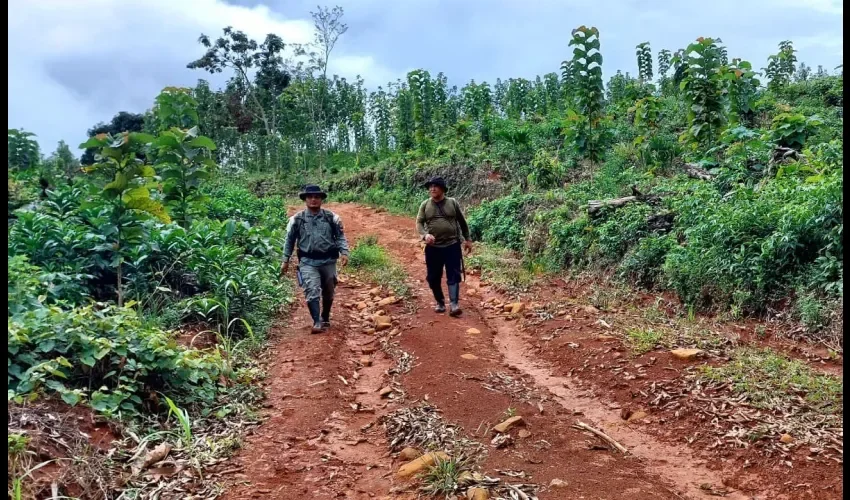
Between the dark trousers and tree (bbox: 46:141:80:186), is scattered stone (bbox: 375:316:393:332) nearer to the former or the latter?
the dark trousers

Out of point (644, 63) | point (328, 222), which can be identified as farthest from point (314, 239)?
point (644, 63)

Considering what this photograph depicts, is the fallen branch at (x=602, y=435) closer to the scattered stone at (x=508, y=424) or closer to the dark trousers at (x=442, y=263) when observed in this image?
the scattered stone at (x=508, y=424)

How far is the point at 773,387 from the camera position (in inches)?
171

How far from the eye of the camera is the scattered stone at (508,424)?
157 inches

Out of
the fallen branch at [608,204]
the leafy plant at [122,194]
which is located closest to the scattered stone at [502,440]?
the leafy plant at [122,194]

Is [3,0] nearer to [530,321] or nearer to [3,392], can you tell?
[3,392]

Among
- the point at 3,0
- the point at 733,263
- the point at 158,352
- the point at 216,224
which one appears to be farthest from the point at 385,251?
the point at 3,0

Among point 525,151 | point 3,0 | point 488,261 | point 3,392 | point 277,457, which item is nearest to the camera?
point 3,0

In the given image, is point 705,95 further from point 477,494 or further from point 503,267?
point 477,494

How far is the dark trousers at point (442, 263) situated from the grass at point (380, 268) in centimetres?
94

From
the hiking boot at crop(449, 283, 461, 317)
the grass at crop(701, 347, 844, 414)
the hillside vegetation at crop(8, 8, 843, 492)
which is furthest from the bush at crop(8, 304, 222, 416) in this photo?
the grass at crop(701, 347, 844, 414)

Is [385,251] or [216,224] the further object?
[385,251]

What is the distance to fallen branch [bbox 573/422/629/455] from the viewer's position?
12.4 ft

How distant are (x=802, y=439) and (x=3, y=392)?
435 centimetres
